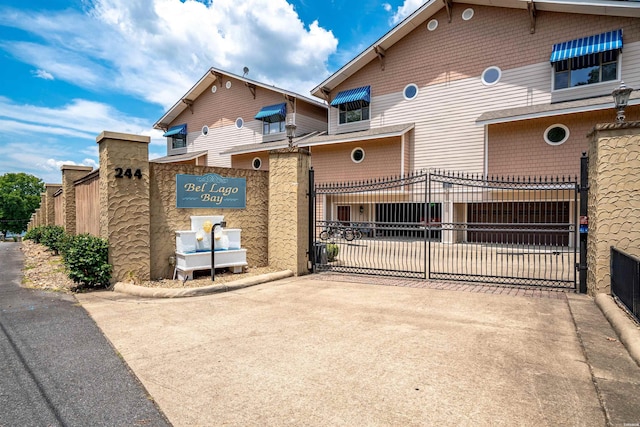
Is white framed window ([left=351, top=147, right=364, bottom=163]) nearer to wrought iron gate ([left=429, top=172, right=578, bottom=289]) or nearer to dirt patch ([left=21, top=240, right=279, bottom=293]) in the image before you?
wrought iron gate ([left=429, top=172, right=578, bottom=289])

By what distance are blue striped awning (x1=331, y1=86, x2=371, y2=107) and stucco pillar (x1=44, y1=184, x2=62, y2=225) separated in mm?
15197

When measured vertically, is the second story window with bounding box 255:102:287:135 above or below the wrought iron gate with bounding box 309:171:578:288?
above

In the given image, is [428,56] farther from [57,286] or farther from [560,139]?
[57,286]

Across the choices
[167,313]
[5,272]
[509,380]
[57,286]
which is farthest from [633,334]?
[5,272]

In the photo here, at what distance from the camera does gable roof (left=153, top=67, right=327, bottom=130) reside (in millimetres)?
23750

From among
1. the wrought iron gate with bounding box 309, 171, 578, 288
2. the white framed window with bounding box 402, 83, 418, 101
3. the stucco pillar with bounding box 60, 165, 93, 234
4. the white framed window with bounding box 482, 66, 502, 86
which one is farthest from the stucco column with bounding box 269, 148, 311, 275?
the white framed window with bounding box 482, 66, 502, 86

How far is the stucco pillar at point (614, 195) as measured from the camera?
621 cm

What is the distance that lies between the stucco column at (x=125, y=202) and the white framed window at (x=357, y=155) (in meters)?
14.1

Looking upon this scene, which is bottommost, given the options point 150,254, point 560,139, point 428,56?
point 150,254

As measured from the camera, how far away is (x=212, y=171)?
29.6 feet

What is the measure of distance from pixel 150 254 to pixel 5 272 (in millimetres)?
5093

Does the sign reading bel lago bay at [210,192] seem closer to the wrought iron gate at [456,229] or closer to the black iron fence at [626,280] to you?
the wrought iron gate at [456,229]

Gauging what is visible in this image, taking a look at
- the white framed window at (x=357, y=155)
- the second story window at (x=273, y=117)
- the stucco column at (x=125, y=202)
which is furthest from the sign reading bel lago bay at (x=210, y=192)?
the second story window at (x=273, y=117)

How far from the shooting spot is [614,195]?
20.9 feet
